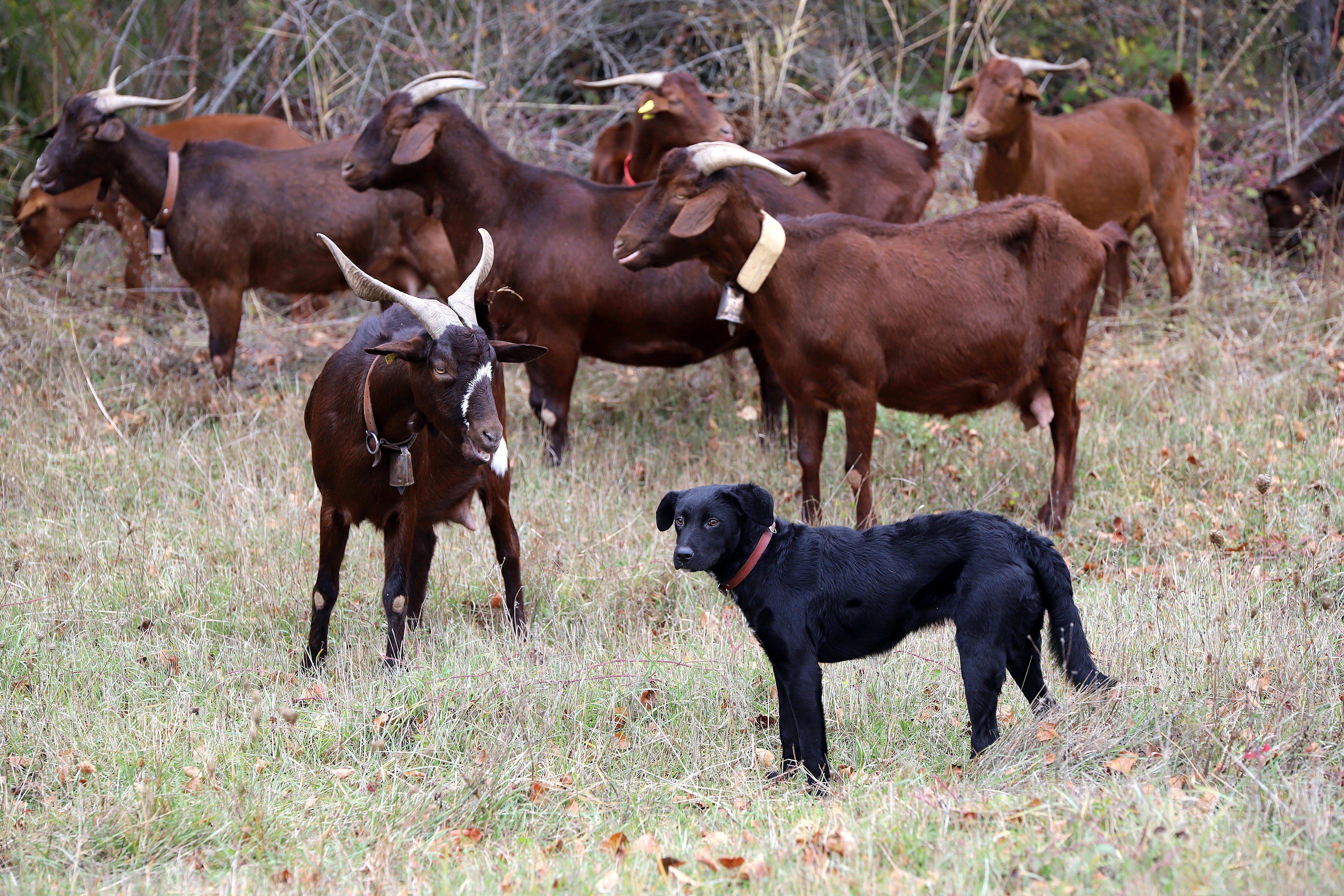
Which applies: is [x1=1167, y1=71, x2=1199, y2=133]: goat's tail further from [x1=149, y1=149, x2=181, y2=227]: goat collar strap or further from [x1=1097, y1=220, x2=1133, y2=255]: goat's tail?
Result: [x1=149, y1=149, x2=181, y2=227]: goat collar strap

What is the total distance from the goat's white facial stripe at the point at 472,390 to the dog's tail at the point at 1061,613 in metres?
2.05

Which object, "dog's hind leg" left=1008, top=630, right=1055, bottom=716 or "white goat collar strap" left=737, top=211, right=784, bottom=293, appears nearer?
"dog's hind leg" left=1008, top=630, right=1055, bottom=716

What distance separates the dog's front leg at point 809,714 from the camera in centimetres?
439

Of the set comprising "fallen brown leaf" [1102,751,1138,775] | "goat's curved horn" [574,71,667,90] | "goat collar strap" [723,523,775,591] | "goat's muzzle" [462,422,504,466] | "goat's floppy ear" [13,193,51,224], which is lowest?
"goat's floppy ear" [13,193,51,224]

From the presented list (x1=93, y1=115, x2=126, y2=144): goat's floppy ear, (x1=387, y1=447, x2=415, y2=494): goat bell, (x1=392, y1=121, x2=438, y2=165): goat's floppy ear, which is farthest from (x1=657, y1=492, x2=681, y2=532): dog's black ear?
(x1=93, y1=115, x2=126, y2=144): goat's floppy ear

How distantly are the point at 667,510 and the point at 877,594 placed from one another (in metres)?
0.79

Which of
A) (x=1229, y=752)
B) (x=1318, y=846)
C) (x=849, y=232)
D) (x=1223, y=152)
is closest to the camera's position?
(x=1318, y=846)

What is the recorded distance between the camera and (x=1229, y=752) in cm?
424

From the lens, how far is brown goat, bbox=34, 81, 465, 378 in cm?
943

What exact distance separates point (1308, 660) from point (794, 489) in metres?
3.38

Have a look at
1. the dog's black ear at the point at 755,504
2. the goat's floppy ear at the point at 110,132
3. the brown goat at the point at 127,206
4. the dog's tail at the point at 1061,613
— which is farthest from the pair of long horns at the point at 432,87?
the dog's tail at the point at 1061,613

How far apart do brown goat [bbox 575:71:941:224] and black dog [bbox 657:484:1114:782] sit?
4568 mm

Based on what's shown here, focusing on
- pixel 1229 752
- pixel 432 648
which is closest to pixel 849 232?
pixel 432 648

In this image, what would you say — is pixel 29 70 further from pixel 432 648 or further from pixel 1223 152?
pixel 1223 152
